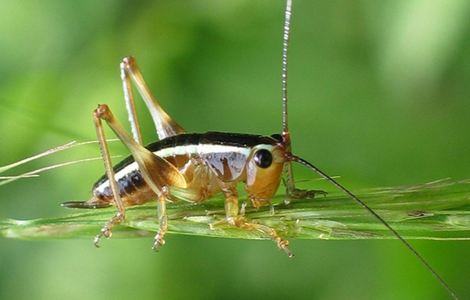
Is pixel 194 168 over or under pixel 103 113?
under

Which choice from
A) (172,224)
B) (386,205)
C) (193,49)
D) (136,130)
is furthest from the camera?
(193,49)

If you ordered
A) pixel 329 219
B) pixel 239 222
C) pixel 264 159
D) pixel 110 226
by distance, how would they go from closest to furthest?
pixel 329 219 → pixel 239 222 → pixel 110 226 → pixel 264 159

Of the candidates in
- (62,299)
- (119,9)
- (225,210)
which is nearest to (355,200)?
(225,210)

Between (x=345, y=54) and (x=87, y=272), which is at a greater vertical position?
(x=345, y=54)

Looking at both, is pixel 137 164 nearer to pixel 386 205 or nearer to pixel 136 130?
pixel 136 130

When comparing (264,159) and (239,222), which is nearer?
(239,222)

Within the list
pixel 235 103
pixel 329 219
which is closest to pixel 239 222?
pixel 329 219

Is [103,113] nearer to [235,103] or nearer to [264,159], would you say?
Result: [264,159]

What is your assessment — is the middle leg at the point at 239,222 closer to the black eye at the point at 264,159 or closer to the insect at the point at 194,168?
the insect at the point at 194,168
